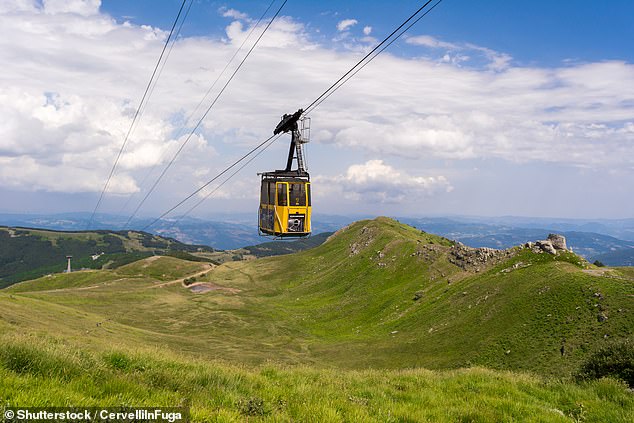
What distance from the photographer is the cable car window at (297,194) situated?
32062 millimetres

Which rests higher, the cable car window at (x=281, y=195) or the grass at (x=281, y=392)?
the cable car window at (x=281, y=195)

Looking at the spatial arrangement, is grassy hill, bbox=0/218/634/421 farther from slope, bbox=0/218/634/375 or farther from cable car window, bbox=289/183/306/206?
cable car window, bbox=289/183/306/206

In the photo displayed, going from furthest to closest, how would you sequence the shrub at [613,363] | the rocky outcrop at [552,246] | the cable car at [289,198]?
the rocky outcrop at [552,246]
the cable car at [289,198]
the shrub at [613,363]

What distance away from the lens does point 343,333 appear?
255ft

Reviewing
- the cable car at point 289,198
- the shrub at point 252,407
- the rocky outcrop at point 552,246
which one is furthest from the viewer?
the rocky outcrop at point 552,246

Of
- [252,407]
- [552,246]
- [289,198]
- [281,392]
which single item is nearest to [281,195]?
[289,198]

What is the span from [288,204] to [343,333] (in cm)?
5292

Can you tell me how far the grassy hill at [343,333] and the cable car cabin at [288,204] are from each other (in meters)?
10.8

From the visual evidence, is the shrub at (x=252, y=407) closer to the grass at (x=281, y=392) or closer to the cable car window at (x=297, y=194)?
the grass at (x=281, y=392)

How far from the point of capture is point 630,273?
57.2m

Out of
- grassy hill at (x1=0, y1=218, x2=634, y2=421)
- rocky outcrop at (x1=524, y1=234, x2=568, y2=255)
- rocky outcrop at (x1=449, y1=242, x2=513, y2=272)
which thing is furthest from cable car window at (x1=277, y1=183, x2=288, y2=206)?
rocky outcrop at (x1=449, y1=242, x2=513, y2=272)

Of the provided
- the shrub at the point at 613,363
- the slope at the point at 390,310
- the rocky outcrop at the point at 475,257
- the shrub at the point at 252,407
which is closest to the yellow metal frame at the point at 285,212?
the shrub at the point at 613,363

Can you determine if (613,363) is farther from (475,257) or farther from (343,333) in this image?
(475,257)

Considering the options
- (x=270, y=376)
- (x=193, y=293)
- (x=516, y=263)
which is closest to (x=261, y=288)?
(x=193, y=293)
